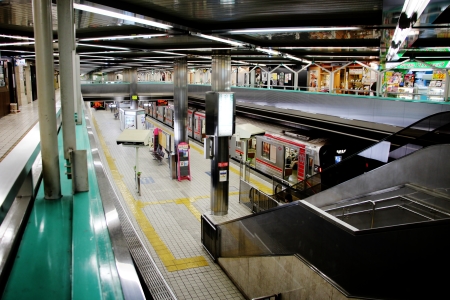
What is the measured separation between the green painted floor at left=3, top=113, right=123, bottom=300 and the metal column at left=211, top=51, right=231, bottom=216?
363 inches

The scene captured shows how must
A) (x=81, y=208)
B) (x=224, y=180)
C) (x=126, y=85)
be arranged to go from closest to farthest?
(x=81, y=208)
(x=224, y=180)
(x=126, y=85)

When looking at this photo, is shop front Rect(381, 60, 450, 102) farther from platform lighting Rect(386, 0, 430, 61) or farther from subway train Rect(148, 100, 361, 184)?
platform lighting Rect(386, 0, 430, 61)

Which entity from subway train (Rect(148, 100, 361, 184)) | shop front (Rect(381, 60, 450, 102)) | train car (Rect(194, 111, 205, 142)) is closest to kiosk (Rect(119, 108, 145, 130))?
train car (Rect(194, 111, 205, 142))

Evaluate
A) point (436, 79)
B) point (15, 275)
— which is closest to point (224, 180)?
point (15, 275)

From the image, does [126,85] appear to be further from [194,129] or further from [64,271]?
[64,271]

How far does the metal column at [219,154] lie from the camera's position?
12.3 meters

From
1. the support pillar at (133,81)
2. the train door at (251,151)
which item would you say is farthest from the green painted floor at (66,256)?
the support pillar at (133,81)

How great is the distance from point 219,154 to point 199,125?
11919 mm

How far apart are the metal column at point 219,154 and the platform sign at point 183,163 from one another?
3.60 m

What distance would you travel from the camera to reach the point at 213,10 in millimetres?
6637

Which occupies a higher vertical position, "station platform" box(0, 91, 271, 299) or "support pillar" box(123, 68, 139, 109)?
"support pillar" box(123, 68, 139, 109)

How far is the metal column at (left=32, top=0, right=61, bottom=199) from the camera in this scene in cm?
281

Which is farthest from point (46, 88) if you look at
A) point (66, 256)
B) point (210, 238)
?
point (210, 238)

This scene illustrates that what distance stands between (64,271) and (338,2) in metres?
5.51
